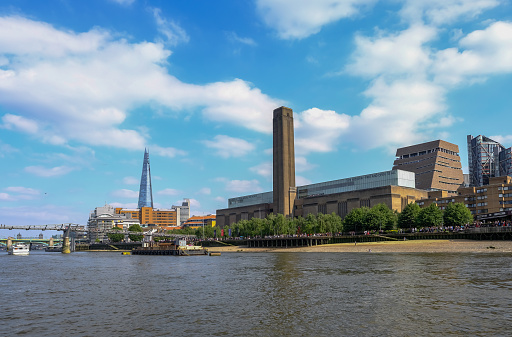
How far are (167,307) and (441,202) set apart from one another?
18151 cm

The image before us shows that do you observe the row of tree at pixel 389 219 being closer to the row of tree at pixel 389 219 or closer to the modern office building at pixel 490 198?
the row of tree at pixel 389 219

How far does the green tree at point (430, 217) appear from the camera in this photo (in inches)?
5866

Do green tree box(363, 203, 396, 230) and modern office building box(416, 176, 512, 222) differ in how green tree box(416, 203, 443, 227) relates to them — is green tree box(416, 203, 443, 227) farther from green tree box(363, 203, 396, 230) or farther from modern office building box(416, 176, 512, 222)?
modern office building box(416, 176, 512, 222)

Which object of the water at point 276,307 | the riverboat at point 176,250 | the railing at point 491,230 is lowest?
the riverboat at point 176,250

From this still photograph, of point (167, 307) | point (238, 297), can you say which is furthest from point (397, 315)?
point (167, 307)

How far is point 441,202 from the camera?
193125 millimetres

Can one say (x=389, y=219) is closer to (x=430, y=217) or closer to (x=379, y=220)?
(x=379, y=220)

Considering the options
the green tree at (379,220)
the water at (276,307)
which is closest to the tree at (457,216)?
the green tree at (379,220)

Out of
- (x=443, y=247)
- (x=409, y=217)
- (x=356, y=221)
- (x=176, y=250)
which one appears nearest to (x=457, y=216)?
(x=409, y=217)

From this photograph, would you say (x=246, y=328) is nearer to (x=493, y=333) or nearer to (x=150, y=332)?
(x=150, y=332)

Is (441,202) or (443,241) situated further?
(441,202)

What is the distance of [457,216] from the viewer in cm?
14638

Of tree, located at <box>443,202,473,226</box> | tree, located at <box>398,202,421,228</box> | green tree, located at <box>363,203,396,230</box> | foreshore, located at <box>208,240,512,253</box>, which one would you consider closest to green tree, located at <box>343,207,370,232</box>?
green tree, located at <box>363,203,396,230</box>

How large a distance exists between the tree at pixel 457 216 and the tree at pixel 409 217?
32.6ft
